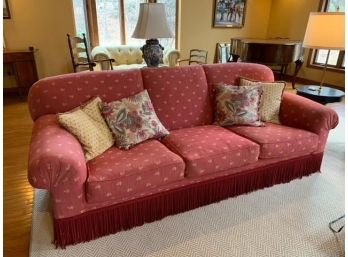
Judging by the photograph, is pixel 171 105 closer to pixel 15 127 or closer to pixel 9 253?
pixel 9 253

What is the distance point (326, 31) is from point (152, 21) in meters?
1.62

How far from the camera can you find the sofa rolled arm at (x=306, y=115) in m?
2.12

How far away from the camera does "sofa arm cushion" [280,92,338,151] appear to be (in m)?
2.12

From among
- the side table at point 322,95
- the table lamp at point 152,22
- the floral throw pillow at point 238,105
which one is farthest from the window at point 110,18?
the floral throw pillow at point 238,105

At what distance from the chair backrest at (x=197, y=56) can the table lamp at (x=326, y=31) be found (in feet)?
10.4

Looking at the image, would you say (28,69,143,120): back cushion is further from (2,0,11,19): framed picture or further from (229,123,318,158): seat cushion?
(2,0,11,19): framed picture

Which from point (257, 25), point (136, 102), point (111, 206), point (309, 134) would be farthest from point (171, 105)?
point (257, 25)

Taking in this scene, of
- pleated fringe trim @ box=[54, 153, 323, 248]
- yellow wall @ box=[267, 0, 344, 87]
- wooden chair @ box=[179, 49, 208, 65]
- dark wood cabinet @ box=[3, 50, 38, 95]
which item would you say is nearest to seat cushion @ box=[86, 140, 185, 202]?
pleated fringe trim @ box=[54, 153, 323, 248]

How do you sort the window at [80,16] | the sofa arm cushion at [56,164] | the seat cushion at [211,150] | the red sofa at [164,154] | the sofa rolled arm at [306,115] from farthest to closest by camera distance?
the window at [80,16]
the sofa rolled arm at [306,115]
the seat cushion at [211,150]
the red sofa at [164,154]
the sofa arm cushion at [56,164]

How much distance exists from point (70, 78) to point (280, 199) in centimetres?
184

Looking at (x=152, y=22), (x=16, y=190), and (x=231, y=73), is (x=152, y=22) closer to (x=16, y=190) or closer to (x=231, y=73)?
(x=231, y=73)

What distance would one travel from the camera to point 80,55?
15.7 ft

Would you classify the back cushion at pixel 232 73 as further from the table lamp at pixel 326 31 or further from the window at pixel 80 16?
the window at pixel 80 16

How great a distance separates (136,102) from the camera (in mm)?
1957
